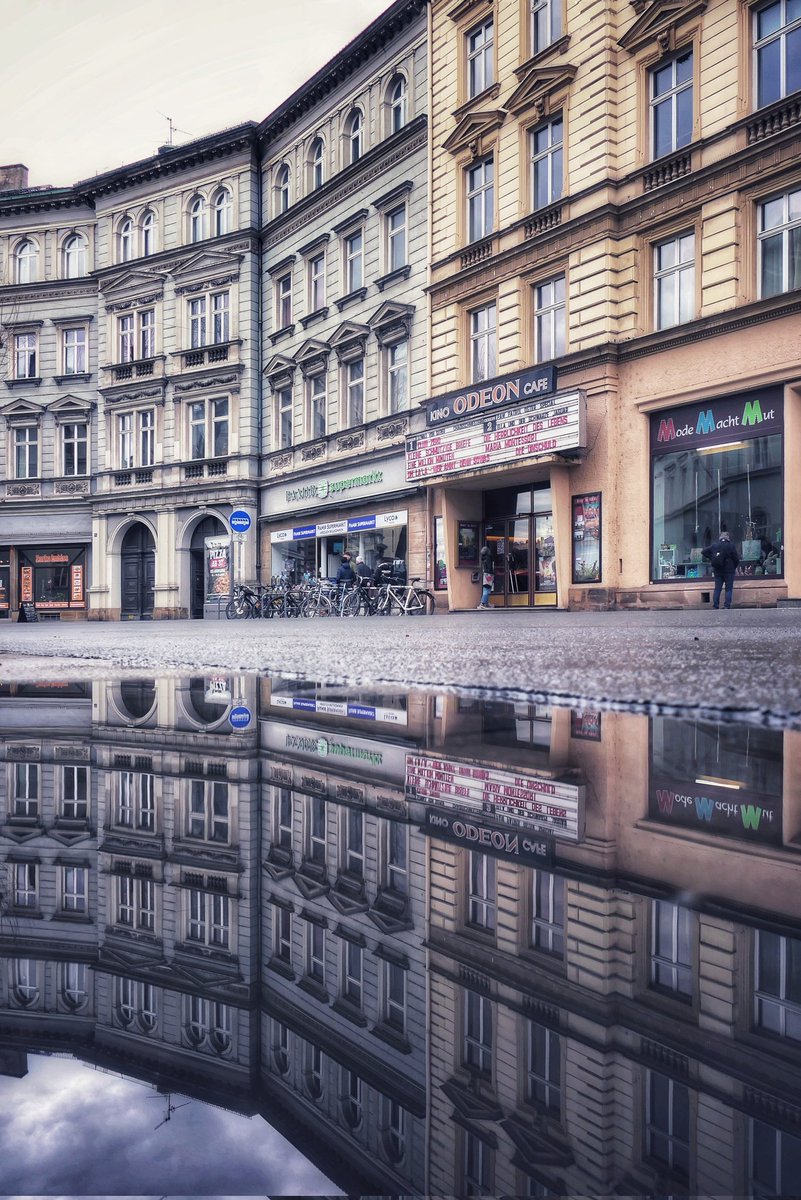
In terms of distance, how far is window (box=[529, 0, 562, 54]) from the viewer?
19.8 meters

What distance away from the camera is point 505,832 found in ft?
4.41

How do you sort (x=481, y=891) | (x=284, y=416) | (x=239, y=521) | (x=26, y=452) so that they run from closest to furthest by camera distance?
(x=481, y=891), (x=239, y=521), (x=284, y=416), (x=26, y=452)

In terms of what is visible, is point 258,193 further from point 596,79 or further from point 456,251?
point 596,79

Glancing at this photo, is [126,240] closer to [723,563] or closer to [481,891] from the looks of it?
[723,563]

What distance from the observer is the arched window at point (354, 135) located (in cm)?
2639

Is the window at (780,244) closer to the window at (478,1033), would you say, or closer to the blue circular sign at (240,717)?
the blue circular sign at (240,717)

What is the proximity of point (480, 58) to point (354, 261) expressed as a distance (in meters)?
6.58

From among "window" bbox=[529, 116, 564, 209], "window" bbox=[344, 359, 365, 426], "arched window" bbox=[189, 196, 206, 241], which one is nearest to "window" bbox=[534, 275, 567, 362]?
"window" bbox=[529, 116, 564, 209]

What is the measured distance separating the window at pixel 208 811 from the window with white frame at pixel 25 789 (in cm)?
28

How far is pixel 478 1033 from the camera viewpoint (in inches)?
31.4

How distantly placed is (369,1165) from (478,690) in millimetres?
2633

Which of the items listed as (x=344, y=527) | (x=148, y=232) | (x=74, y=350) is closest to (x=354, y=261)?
(x=344, y=527)

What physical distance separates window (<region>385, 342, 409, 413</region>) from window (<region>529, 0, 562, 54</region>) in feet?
24.6

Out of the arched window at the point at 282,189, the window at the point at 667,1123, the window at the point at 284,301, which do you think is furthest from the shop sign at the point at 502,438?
the window at the point at 667,1123
